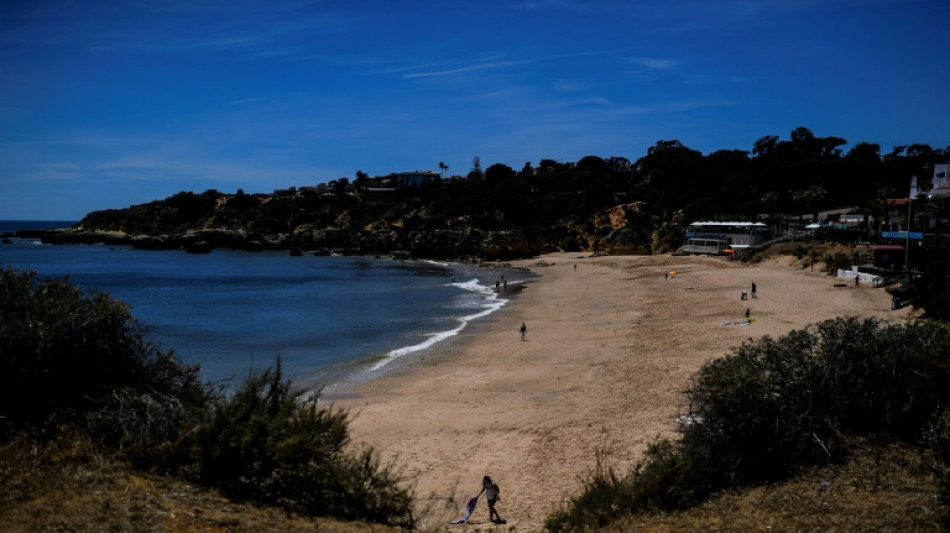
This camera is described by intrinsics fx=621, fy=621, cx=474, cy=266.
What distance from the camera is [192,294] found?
149ft

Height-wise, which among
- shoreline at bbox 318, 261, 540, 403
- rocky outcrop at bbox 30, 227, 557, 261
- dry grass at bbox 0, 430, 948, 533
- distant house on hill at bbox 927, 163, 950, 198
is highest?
distant house on hill at bbox 927, 163, 950, 198

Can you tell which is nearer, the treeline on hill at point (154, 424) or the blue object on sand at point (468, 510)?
the treeline on hill at point (154, 424)

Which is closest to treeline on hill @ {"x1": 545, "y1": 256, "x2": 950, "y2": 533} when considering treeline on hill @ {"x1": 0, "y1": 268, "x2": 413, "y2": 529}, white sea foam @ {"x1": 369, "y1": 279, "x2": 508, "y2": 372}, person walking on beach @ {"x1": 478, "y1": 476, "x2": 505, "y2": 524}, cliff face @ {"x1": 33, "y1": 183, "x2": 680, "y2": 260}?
person walking on beach @ {"x1": 478, "y1": 476, "x2": 505, "y2": 524}

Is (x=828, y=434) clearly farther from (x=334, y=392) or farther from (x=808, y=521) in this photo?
(x=334, y=392)

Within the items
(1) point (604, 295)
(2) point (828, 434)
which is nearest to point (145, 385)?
(2) point (828, 434)

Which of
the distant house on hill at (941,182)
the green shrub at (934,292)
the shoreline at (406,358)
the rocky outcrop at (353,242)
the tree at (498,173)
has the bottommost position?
the shoreline at (406,358)

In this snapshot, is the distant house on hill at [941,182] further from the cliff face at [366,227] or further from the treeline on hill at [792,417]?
the treeline on hill at [792,417]

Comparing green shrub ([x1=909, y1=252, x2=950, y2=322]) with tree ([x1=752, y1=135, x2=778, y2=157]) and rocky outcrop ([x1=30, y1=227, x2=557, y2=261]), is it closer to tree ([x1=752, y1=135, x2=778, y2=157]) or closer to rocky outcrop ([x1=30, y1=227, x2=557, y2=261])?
rocky outcrop ([x1=30, y1=227, x2=557, y2=261])

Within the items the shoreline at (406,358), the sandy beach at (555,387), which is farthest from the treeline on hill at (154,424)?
the shoreline at (406,358)

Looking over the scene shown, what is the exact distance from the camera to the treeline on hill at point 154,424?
721 centimetres

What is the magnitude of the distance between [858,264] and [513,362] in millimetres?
30155

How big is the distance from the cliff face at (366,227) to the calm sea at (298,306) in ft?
32.6

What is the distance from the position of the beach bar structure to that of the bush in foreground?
167 feet

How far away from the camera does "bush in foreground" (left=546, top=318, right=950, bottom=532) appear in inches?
330
